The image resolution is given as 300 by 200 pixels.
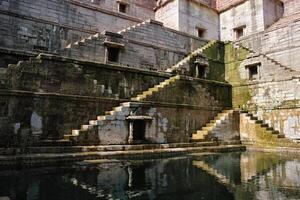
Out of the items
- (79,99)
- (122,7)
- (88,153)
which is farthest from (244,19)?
(88,153)

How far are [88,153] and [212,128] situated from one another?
6973 mm

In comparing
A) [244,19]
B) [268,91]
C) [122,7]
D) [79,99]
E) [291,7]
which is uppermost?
[291,7]

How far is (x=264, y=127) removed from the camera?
14.7 m

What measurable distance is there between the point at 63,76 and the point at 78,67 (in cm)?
82

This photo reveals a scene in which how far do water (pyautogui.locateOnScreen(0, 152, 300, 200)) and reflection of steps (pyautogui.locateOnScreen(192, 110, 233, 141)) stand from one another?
455 centimetres

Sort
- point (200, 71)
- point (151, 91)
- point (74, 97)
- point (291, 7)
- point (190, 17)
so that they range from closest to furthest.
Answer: point (74, 97) → point (151, 91) → point (200, 71) → point (291, 7) → point (190, 17)

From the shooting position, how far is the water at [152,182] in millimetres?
5324

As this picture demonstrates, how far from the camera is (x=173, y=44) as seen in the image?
18969 mm

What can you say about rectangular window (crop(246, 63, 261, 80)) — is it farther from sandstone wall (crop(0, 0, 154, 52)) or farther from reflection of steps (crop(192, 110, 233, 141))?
sandstone wall (crop(0, 0, 154, 52))

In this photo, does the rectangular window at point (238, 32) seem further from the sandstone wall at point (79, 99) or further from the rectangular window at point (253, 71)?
the sandstone wall at point (79, 99)

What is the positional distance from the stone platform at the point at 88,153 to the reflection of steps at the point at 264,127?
2.73m

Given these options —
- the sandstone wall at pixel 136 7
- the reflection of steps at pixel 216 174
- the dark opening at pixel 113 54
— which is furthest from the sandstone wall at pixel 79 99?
the sandstone wall at pixel 136 7

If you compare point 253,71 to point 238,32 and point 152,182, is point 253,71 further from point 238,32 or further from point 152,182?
point 152,182

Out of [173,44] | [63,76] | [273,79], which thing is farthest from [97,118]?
[273,79]
